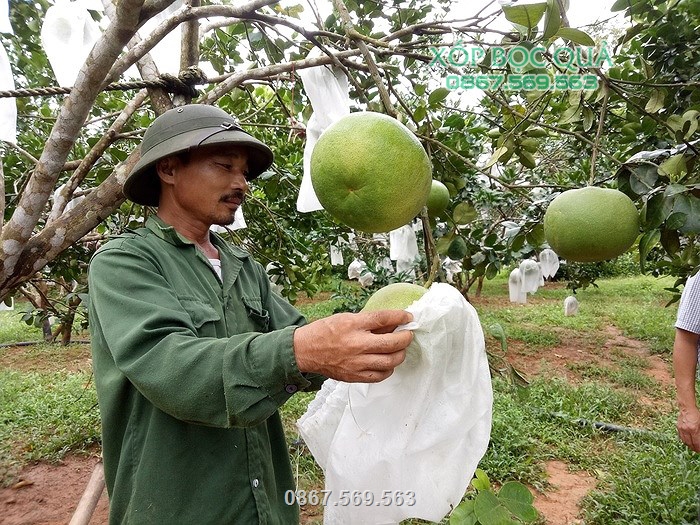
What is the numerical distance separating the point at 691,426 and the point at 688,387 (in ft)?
0.50

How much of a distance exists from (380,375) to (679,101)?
1.82 meters

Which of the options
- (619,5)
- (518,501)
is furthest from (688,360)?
(518,501)

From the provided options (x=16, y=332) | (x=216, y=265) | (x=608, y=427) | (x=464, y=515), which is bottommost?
(x=16, y=332)

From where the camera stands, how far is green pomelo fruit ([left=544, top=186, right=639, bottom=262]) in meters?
1.31

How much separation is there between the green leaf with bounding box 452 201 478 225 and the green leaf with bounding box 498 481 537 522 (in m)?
0.75

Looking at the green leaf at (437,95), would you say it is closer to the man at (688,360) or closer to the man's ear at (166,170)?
the man's ear at (166,170)

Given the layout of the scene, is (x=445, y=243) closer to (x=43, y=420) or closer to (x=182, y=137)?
(x=182, y=137)

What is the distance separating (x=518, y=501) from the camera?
992 mm

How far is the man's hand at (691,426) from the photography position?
204cm

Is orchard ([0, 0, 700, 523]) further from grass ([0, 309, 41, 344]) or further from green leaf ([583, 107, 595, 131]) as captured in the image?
grass ([0, 309, 41, 344])

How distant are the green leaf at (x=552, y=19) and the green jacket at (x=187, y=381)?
81 centimetres

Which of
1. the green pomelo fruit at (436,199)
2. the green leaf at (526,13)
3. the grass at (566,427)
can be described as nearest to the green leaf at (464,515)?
the grass at (566,427)

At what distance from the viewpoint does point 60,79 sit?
1.65m

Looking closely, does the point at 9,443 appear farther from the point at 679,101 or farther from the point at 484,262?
the point at 679,101
